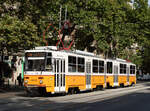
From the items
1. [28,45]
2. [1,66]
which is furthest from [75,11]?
[28,45]

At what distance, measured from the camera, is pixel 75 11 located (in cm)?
3772

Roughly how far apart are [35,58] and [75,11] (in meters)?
18.0

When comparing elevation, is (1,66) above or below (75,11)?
below

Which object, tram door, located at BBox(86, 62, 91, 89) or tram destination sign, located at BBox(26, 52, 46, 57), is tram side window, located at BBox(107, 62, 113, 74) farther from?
tram destination sign, located at BBox(26, 52, 46, 57)

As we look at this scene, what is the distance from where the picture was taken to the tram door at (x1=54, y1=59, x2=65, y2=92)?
20930 millimetres

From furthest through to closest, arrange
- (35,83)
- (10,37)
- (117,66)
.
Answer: (117,66), (10,37), (35,83)

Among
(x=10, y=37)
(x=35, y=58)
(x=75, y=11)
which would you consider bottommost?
(x=35, y=58)

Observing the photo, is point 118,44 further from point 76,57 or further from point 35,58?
point 35,58

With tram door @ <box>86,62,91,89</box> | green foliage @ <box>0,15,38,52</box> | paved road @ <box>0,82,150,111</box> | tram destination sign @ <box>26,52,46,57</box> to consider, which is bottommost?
paved road @ <box>0,82,150,111</box>

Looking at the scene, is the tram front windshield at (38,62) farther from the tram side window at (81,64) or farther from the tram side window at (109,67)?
the tram side window at (109,67)

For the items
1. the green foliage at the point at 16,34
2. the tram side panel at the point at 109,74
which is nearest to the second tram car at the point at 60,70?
the tram side panel at the point at 109,74

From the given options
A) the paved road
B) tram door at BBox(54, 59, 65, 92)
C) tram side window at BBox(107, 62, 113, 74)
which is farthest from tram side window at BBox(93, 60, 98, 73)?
the paved road

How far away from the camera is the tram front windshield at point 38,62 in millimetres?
20500

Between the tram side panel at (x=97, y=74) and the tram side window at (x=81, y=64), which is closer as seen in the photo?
the tram side window at (x=81, y=64)
